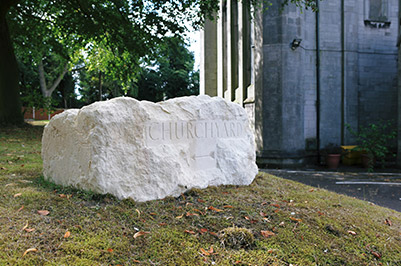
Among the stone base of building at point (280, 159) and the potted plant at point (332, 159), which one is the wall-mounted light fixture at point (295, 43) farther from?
the potted plant at point (332, 159)

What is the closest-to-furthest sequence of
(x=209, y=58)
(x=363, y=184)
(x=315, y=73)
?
(x=363, y=184), (x=315, y=73), (x=209, y=58)

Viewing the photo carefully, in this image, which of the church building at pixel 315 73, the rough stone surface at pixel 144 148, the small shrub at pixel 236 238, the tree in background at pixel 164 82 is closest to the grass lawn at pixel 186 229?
the small shrub at pixel 236 238

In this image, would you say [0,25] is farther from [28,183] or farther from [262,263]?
[262,263]

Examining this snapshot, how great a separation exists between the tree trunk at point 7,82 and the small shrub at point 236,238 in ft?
38.8

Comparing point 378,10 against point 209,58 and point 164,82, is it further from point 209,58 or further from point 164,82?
point 164,82

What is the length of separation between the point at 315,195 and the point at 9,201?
4947 millimetres

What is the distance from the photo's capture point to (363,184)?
32.3 feet

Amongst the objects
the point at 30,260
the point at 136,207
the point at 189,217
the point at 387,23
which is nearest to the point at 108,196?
the point at 136,207

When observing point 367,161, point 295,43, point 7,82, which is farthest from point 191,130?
point 367,161

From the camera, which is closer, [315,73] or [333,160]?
[333,160]

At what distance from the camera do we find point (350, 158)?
14.3 metres

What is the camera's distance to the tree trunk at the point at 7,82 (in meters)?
12.6

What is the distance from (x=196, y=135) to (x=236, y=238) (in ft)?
7.43

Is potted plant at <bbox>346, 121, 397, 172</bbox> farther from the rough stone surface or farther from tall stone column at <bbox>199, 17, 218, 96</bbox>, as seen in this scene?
tall stone column at <bbox>199, 17, 218, 96</bbox>
